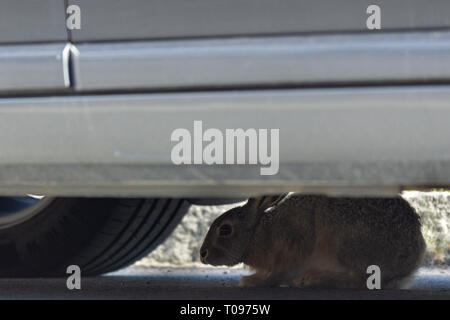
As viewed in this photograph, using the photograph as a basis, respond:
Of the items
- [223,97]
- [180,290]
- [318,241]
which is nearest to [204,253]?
[180,290]

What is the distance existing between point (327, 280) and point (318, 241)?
169 millimetres

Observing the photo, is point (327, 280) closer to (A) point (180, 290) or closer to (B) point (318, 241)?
(B) point (318, 241)

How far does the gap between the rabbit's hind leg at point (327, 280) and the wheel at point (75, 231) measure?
0.74 metres

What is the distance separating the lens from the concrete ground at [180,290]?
349cm

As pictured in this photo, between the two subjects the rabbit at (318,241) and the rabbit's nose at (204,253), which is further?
the rabbit's nose at (204,253)

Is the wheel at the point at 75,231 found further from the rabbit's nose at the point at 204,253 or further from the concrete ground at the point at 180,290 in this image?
the rabbit's nose at the point at 204,253

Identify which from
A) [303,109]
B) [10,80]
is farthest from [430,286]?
[10,80]

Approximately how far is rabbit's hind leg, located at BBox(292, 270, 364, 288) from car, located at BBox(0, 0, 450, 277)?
1166mm

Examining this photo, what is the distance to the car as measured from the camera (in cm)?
257

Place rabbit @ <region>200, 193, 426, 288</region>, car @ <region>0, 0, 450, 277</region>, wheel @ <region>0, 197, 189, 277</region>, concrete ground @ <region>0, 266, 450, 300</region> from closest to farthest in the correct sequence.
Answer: car @ <region>0, 0, 450, 277</region> < concrete ground @ <region>0, 266, 450, 300</region> < rabbit @ <region>200, 193, 426, 288</region> < wheel @ <region>0, 197, 189, 277</region>

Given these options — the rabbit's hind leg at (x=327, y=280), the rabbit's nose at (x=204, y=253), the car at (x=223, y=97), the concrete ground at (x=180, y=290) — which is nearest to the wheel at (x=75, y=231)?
the concrete ground at (x=180, y=290)

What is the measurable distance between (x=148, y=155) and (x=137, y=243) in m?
1.69

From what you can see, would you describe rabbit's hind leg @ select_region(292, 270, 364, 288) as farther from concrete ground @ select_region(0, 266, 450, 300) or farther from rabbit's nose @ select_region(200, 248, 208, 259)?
rabbit's nose @ select_region(200, 248, 208, 259)

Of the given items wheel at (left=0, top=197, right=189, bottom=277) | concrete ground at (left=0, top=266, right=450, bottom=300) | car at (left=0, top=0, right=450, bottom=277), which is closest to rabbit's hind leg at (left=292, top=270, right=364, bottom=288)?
concrete ground at (left=0, top=266, right=450, bottom=300)
